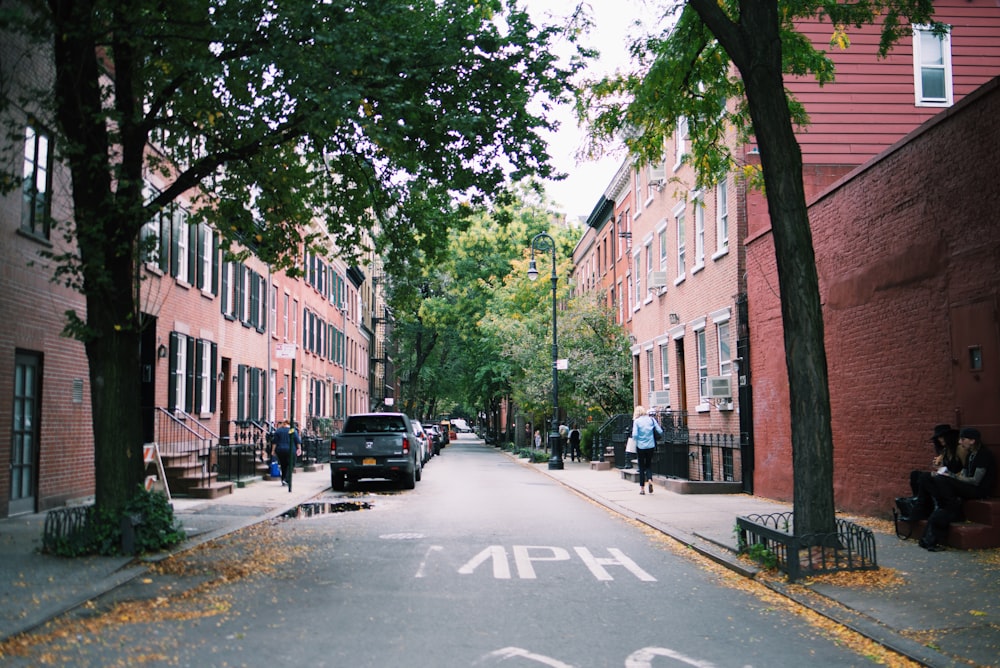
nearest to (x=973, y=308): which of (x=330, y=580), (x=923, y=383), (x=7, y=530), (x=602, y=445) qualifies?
(x=923, y=383)

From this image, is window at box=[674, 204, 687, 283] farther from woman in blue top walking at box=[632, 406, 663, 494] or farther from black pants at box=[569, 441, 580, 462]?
black pants at box=[569, 441, 580, 462]

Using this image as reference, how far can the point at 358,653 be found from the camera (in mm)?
6289

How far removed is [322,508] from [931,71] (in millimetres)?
16770

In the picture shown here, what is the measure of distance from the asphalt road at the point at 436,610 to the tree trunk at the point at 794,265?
1486 mm

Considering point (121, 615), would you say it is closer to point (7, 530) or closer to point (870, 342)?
point (7, 530)

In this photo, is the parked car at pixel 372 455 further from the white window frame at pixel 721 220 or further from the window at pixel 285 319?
the window at pixel 285 319

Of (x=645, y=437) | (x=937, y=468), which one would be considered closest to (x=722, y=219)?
(x=645, y=437)

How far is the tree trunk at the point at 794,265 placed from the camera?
954 cm

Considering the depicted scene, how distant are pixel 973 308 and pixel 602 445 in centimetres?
2274

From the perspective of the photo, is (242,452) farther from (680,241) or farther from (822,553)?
(822,553)

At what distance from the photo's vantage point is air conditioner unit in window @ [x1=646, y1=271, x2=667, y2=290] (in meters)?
27.6

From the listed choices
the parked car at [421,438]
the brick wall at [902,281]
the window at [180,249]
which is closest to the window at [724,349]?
the brick wall at [902,281]

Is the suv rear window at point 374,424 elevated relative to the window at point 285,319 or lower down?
lower down

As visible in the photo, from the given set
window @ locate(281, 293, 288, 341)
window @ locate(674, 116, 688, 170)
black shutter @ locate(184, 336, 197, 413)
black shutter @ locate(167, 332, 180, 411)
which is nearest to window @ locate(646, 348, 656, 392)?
window @ locate(674, 116, 688, 170)
